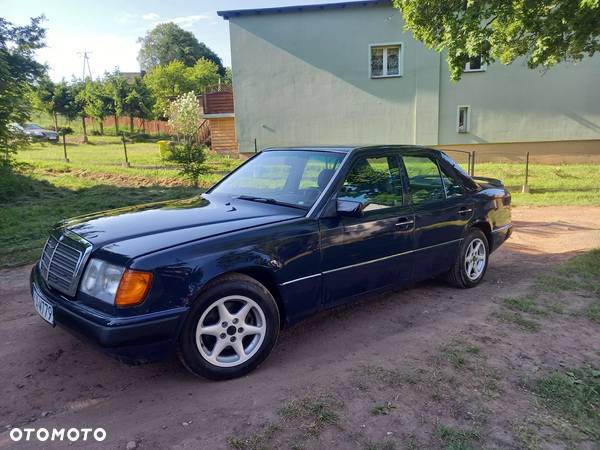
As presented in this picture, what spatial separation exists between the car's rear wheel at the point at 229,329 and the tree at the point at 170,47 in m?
81.3

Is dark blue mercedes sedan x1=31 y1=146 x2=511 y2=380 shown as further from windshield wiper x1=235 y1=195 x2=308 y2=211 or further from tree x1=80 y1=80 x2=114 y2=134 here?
tree x1=80 y1=80 x2=114 y2=134

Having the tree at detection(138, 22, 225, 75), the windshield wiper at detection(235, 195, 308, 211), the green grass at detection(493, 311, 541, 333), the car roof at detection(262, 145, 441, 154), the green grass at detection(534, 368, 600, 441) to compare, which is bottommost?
the green grass at detection(534, 368, 600, 441)

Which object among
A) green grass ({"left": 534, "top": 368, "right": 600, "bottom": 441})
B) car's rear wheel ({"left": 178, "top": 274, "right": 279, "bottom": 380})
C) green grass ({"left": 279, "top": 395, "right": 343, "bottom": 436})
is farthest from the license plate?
green grass ({"left": 534, "top": 368, "right": 600, "bottom": 441})

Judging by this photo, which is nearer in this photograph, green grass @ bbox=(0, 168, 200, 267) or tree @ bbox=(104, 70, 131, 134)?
green grass @ bbox=(0, 168, 200, 267)

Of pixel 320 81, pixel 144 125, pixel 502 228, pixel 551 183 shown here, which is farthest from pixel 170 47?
pixel 502 228

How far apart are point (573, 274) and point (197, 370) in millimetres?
4821

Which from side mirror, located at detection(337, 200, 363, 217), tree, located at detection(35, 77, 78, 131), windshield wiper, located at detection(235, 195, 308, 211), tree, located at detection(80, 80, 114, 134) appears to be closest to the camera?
side mirror, located at detection(337, 200, 363, 217)

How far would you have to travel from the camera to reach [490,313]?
4426 mm

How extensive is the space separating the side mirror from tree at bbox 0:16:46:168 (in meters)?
9.59

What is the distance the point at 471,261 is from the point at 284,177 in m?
2.44

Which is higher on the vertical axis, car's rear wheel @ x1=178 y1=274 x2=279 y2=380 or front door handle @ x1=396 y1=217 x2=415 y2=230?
front door handle @ x1=396 y1=217 x2=415 y2=230

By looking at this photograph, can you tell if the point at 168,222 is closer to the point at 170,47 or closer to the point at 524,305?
the point at 524,305

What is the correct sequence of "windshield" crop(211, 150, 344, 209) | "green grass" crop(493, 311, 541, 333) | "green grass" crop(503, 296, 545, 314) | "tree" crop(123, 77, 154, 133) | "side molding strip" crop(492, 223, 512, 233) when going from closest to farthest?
"windshield" crop(211, 150, 344, 209), "green grass" crop(493, 311, 541, 333), "green grass" crop(503, 296, 545, 314), "side molding strip" crop(492, 223, 512, 233), "tree" crop(123, 77, 154, 133)

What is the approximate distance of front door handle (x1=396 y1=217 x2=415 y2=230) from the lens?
13.7 feet
